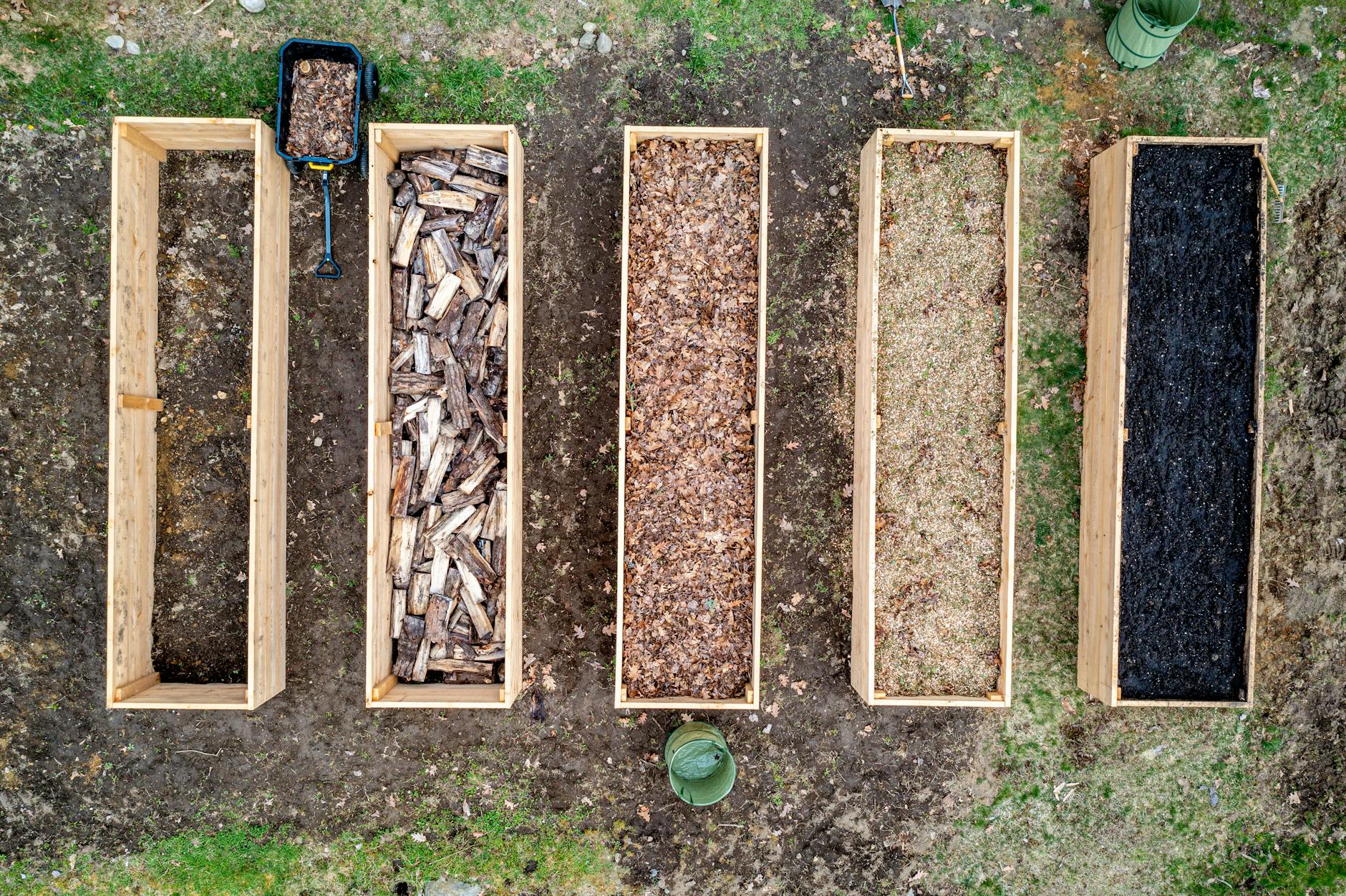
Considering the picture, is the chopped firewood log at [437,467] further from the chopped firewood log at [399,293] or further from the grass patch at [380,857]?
the grass patch at [380,857]

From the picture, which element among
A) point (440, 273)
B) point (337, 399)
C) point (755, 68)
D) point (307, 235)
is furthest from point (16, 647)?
point (755, 68)

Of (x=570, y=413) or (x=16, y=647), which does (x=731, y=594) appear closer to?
(x=570, y=413)

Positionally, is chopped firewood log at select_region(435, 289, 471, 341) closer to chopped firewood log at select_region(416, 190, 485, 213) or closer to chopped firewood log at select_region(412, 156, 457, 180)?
chopped firewood log at select_region(416, 190, 485, 213)

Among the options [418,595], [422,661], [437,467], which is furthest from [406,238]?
[422,661]

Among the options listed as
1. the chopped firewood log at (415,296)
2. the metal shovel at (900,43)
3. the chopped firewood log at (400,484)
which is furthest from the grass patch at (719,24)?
the chopped firewood log at (400,484)

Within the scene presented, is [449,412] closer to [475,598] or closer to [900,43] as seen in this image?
[475,598]

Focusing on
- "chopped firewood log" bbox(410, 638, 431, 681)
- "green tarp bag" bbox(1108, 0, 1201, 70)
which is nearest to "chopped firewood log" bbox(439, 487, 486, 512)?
"chopped firewood log" bbox(410, 638, 431, 681)
